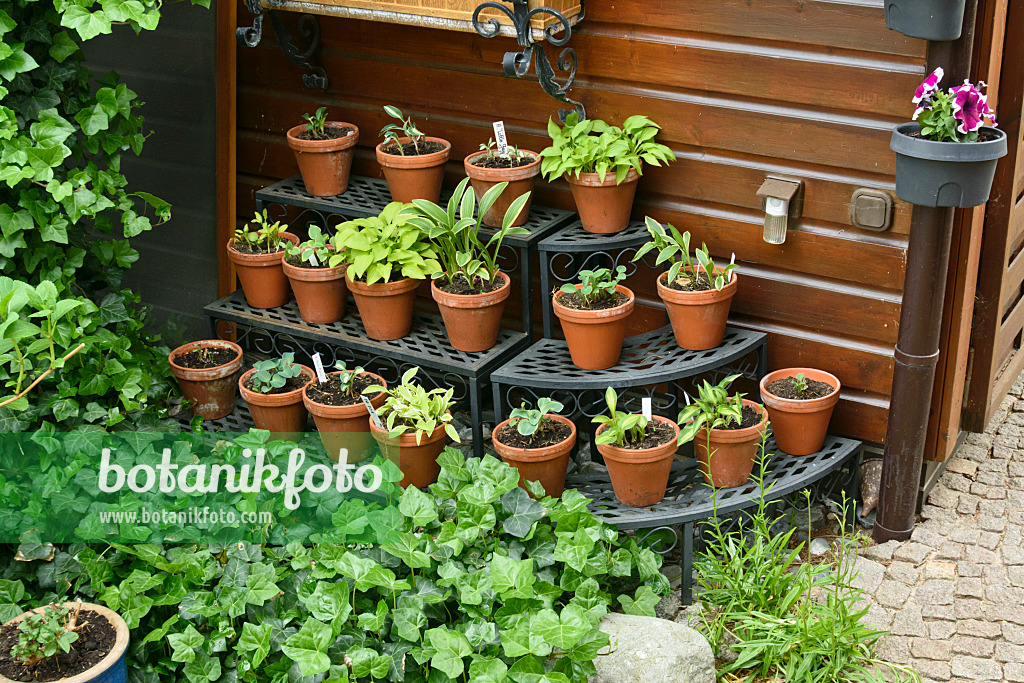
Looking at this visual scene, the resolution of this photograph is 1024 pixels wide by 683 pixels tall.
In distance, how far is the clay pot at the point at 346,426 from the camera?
362cm

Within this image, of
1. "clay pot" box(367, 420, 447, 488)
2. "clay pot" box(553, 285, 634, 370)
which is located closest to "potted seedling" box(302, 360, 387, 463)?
"clay pot" box(367, 420, 447, 488)

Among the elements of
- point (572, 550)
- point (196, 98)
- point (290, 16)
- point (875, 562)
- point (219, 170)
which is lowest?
point (875, 562)

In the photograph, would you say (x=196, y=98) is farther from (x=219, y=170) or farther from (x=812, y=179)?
(x=812, y=179)

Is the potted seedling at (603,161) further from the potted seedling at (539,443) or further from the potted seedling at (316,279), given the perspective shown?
the potted seedling at (316,279)

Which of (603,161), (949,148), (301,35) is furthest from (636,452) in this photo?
(301,35)

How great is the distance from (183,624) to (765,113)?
2377mm

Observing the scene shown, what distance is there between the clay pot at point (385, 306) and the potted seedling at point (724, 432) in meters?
1.06

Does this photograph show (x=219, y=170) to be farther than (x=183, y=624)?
Yes

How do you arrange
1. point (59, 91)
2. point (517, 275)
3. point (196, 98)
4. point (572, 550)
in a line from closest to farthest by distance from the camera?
point (572, 550) → point (59, 91) → point (517, 275) → point (196, 98)

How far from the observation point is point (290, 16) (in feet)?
13.9

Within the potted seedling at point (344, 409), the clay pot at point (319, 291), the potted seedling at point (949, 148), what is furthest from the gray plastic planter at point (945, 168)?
the clay pot at point (319, 291)

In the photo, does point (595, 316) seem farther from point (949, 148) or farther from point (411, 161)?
point (949, 148)

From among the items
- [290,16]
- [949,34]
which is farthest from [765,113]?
[290,16]

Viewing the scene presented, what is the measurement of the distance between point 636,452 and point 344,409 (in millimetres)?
1010
